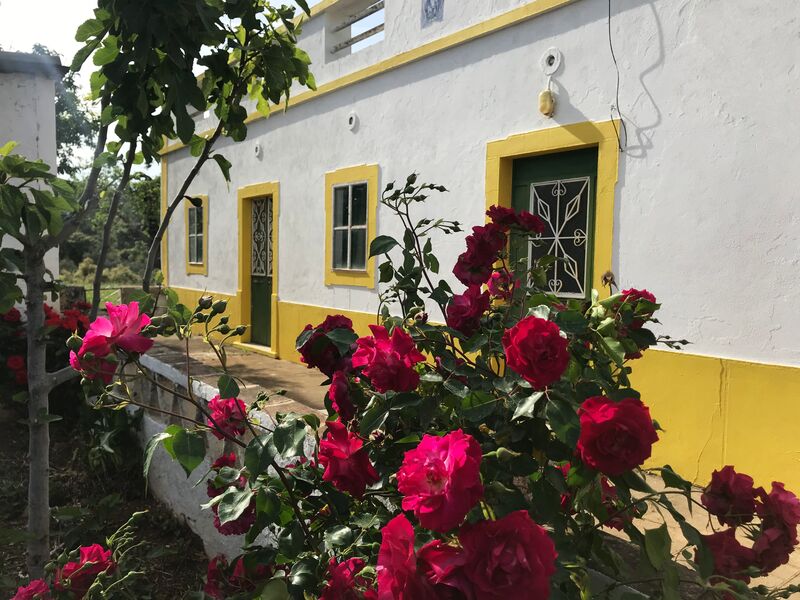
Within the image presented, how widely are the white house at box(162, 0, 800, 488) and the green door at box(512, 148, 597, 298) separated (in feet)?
0.05

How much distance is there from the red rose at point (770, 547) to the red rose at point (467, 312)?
28.2 inches

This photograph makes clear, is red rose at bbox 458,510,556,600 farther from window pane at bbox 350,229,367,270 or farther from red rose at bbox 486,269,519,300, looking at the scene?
window pane at bbox 350,229,367,270

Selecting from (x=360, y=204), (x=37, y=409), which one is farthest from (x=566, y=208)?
(x=37, y=409)

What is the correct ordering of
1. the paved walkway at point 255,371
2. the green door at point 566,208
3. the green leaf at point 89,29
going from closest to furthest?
1. the green leaf at point 89,29
2. the paved walkway at point 255,371
3. the green door at point 566,208

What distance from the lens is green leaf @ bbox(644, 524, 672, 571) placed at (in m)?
1.01

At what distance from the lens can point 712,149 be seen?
330 cm

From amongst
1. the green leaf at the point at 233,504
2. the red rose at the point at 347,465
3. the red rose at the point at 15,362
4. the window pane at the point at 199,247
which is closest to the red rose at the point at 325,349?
the red rose at the point at 347,465

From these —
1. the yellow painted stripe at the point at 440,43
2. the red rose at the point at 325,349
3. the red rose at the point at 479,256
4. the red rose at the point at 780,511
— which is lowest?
the red rose at the point at 780,511

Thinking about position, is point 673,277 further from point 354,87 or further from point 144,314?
point 354,87

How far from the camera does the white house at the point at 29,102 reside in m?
5.86

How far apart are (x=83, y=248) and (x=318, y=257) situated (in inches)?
1075

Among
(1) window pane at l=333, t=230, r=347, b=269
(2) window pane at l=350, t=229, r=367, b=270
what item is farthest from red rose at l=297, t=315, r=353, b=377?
(1) window pane at l=333, t=230, r=347, b=269

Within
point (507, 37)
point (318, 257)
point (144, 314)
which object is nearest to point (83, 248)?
point (318, 257)

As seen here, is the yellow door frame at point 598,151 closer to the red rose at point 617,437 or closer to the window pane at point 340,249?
the window pane at point 340,249
